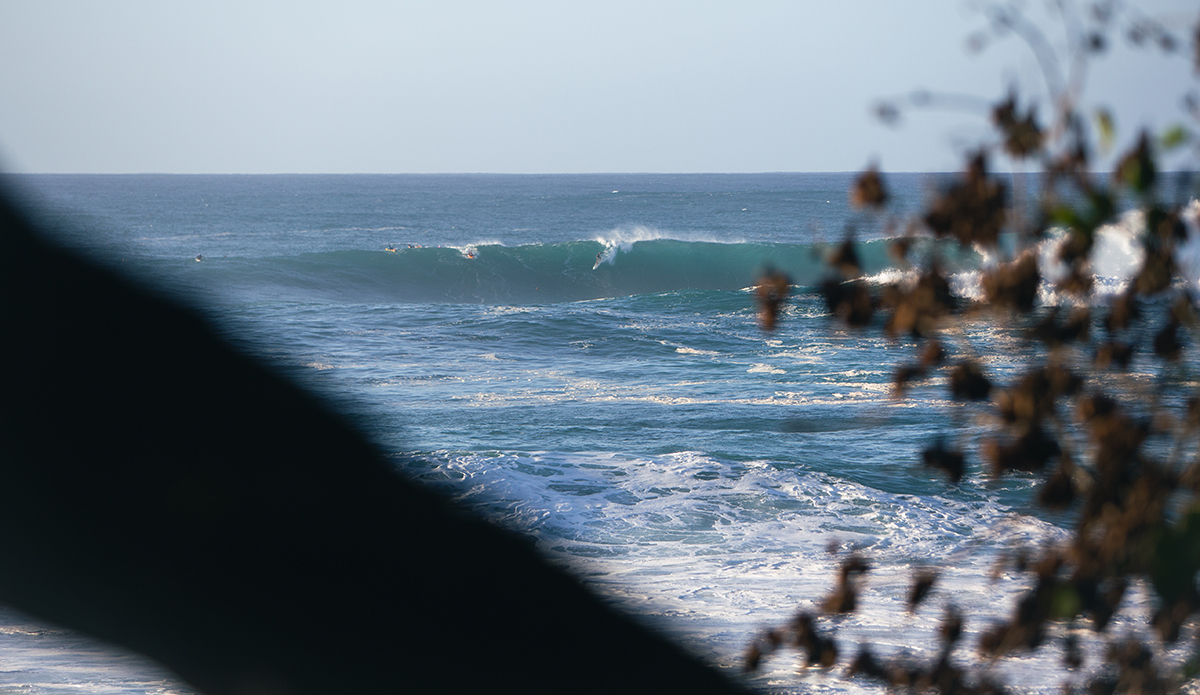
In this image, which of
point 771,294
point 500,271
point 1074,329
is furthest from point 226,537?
point 500,271

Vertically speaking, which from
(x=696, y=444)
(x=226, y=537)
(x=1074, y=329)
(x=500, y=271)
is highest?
(x=1074, y=329)

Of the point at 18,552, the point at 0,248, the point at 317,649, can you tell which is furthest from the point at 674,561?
the point at 0,248

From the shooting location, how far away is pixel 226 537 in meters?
4.13

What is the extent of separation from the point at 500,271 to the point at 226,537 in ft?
88.9

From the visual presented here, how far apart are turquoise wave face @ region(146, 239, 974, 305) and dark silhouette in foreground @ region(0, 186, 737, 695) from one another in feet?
70.7

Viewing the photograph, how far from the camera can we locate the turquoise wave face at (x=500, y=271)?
27406mm

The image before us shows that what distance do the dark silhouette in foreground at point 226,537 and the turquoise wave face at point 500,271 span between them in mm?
21554

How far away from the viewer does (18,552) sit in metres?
3.73

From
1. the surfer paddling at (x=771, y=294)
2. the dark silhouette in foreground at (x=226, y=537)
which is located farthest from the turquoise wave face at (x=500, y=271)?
the surfer paddling at (x=771, y=294)

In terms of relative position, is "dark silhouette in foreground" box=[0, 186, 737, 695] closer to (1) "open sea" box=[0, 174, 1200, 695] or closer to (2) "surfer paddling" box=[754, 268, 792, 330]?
(1) "open sea" box=[0, 174, 1200, 695]

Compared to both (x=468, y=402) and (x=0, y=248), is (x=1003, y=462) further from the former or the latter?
(x=468, y=402)

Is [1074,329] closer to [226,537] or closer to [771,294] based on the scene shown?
[771,294]

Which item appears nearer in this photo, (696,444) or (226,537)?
(226,537)

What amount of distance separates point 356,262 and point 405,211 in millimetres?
52375
